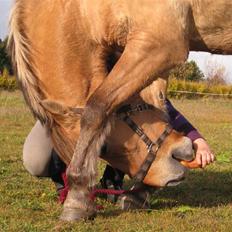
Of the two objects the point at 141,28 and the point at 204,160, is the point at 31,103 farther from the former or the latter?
the point at 204,160

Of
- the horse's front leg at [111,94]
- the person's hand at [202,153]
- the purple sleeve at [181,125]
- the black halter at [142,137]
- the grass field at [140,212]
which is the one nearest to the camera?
the horse's front leg at [111,94]

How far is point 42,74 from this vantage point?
388 centimetres

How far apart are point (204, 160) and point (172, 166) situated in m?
0.31

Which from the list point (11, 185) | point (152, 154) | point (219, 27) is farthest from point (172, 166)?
point (11, 185)

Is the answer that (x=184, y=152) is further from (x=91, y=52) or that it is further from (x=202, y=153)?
(x=91, y=52)

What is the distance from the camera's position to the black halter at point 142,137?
12.7 feet

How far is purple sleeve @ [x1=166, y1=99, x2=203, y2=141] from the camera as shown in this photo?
4251 millimetres

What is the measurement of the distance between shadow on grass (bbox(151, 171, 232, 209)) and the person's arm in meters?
0.65

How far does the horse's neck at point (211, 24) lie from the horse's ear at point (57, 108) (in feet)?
3.50

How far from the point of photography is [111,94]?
3625mm

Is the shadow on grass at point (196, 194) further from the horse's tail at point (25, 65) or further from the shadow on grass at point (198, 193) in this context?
the horse's tail at point (25, 65)

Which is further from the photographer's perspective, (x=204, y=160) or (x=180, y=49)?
(x=204, y=160)

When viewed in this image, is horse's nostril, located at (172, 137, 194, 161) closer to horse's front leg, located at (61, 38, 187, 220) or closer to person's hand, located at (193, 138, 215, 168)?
person's hand, located at (193, 138, 215, 168)

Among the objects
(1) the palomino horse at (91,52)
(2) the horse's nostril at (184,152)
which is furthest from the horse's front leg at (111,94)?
(2) the horse's nostril at (184,152)
